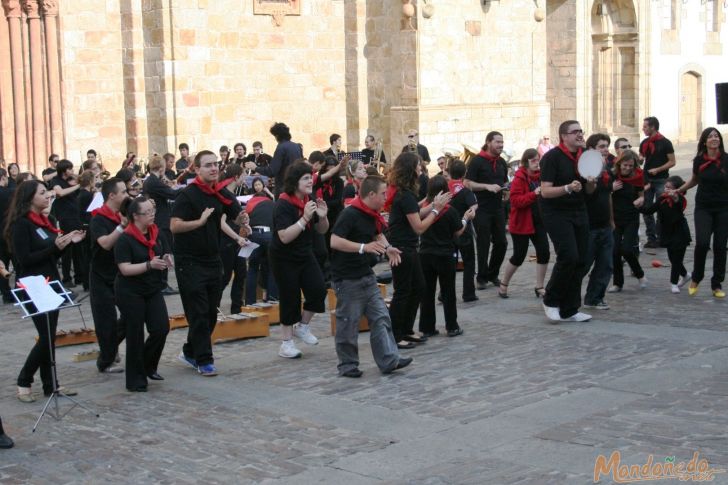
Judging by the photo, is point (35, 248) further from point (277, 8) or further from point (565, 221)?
point (277, 8)

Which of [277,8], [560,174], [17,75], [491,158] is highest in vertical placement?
[277,8]

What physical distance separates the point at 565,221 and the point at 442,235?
131 cm

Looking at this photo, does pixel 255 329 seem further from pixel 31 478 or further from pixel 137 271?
pixel 31 478

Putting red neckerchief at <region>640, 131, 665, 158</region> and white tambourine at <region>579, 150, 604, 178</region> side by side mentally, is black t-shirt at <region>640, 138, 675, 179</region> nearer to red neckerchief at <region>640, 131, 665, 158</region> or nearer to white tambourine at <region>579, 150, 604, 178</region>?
red neckerchief at <region>640, 131, 665, 158</region>

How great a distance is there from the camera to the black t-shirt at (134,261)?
888 cm

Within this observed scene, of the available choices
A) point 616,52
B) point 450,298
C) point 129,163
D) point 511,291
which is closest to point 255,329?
point 450,298

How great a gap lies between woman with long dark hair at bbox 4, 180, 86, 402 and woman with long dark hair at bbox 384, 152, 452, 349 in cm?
281

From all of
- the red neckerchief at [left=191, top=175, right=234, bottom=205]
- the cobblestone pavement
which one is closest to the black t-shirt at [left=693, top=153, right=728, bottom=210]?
the cobblestone pavement

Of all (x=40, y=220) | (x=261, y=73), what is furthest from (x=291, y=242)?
(x=261, y=73)

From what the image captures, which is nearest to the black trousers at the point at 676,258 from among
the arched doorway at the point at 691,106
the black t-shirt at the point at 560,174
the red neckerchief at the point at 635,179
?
the red neckerchief at the point at 635,179

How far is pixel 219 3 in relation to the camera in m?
21.2

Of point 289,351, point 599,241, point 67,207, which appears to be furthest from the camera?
point 67,207

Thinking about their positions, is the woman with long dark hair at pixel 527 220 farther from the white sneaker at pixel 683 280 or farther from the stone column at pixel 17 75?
the stone column at pixel 17 75

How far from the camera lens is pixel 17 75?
19594mm
